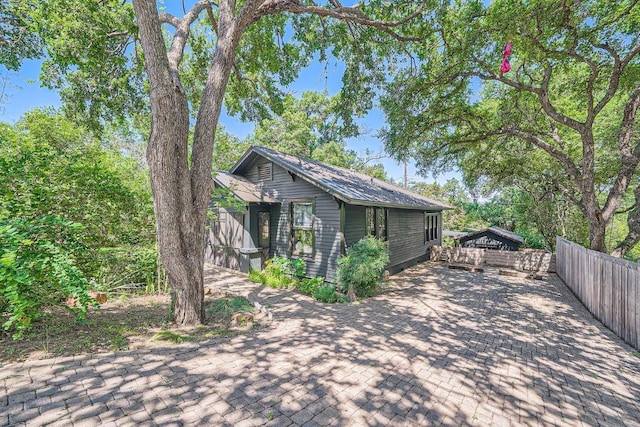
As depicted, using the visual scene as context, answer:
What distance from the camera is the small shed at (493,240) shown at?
47.4 feet

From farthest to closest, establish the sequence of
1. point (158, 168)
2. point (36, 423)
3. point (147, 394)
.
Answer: point (158, 168), point (147, 394), point (36, 423)

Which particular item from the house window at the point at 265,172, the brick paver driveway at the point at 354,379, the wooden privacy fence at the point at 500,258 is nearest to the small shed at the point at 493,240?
the wooden privacy fence at the point at 500,258

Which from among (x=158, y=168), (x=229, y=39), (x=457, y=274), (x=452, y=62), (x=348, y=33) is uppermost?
(x=348, y=33)

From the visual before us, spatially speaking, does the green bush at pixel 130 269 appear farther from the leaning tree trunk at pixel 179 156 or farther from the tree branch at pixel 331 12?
the tree branch at pixel 331 12

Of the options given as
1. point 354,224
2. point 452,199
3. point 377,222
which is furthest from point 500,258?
point 452,199

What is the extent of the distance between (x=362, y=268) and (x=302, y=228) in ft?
9.40

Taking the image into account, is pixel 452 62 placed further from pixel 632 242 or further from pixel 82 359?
pixel 82 359

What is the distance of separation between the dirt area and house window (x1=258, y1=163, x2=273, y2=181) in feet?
17.4

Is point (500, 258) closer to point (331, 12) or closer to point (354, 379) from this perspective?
point (354, 379)

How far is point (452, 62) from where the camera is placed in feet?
28.0

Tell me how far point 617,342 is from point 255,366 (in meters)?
6.75

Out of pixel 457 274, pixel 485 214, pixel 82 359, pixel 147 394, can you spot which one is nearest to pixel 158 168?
pixel 82 359

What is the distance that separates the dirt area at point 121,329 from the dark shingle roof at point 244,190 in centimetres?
389

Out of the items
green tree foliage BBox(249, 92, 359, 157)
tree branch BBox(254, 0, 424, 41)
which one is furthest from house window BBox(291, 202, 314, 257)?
green tree foliage BBox(249, 92, 359, 157)
